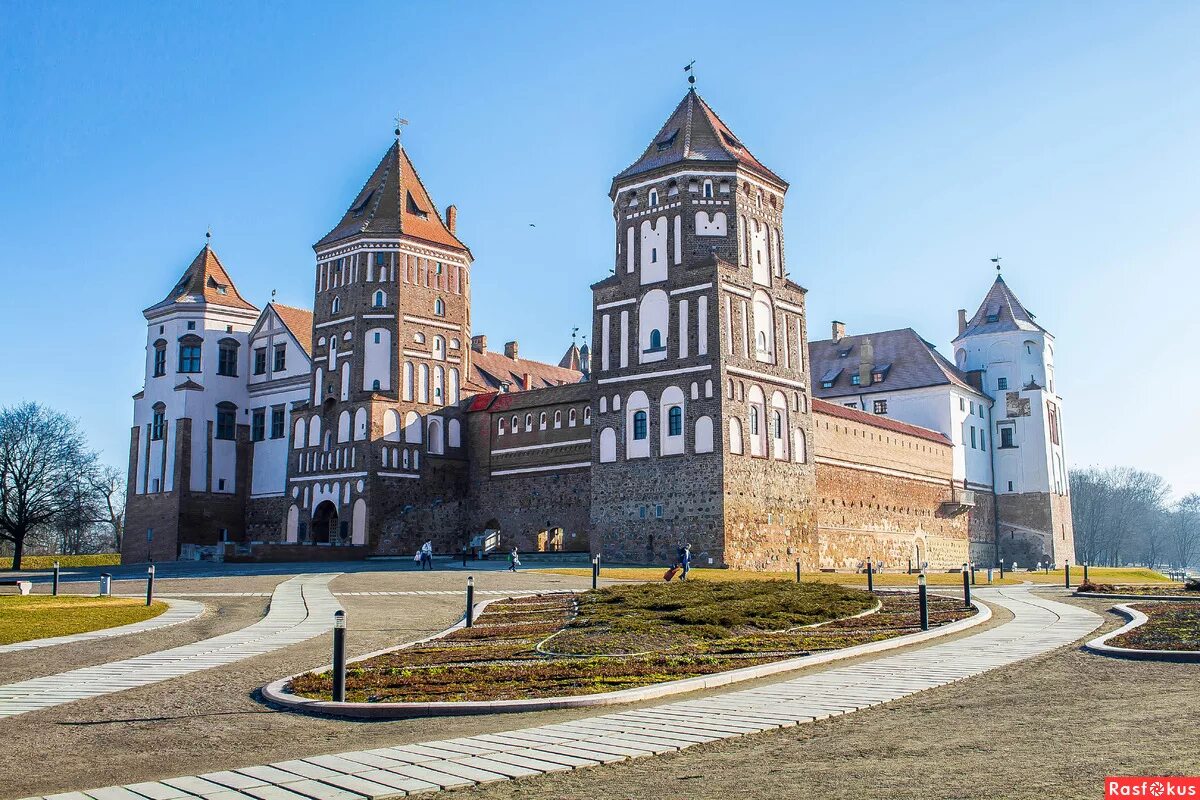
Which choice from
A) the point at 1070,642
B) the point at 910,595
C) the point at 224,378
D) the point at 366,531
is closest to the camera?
the point at 1070,642

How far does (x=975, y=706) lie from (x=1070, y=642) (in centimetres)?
627

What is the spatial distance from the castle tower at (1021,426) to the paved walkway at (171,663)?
64061mm

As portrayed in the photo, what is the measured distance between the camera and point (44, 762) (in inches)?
329

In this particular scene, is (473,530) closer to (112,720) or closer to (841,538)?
(841,538)

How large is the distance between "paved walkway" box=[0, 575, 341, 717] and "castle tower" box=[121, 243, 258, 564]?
1720 inches

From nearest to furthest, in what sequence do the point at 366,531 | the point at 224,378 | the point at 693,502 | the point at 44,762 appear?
the point at 44,762
the point at 693,502
the point at 366,531
the point at 224,378

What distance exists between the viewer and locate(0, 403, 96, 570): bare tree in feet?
214

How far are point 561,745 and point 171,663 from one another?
807 cm

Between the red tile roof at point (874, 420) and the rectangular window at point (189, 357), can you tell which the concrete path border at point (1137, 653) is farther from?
the rectangular window at point (189, 357)

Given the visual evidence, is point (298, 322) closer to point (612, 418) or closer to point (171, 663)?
point (612, 418)

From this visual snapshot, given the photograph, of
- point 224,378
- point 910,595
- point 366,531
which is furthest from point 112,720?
point 224,378

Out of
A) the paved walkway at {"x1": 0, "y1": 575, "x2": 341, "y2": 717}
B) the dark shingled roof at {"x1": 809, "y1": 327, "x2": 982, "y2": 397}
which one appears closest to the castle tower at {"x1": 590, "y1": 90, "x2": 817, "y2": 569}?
the dark shingled roof at {"x1": 809, "y1": 327, "x2": 982, "y2": 397}

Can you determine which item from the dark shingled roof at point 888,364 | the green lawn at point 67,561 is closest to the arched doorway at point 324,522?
the green lawn at point 67,561

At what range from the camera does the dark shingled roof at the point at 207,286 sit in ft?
222
